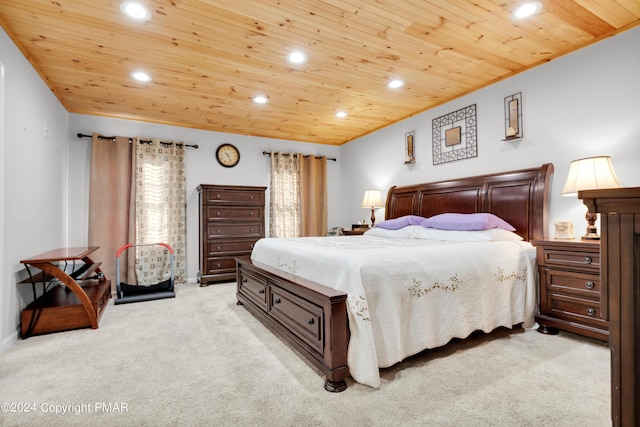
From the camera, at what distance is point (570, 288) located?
8.32ft

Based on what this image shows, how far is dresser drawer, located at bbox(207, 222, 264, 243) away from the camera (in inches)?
189

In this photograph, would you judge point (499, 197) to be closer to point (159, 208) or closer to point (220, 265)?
point (220, 265)

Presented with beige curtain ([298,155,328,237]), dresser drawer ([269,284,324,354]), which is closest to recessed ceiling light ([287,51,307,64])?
dresser drawer ([269,284,324,354])

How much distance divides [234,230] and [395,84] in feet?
10.2

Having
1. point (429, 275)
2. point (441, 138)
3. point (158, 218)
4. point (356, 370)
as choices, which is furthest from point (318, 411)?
point (158, 218)

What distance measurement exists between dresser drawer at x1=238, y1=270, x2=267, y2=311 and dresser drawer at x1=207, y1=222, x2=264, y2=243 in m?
1.50

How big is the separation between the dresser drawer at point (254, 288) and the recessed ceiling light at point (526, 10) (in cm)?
290

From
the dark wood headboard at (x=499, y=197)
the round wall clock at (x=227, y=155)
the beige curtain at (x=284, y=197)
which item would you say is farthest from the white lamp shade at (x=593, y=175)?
the round wall clock at (x=227, y=155)

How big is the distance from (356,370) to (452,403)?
20.7 inches

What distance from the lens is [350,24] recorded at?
2.50 metres

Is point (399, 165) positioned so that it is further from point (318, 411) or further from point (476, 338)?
point (318, 411)

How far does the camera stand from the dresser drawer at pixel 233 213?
4.80 metres

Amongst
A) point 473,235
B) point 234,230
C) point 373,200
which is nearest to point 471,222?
point 473,235

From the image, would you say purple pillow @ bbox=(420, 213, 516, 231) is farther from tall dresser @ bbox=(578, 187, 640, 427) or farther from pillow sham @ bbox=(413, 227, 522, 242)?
tall dresser @ bbox=(578, 187, 640, 427)
